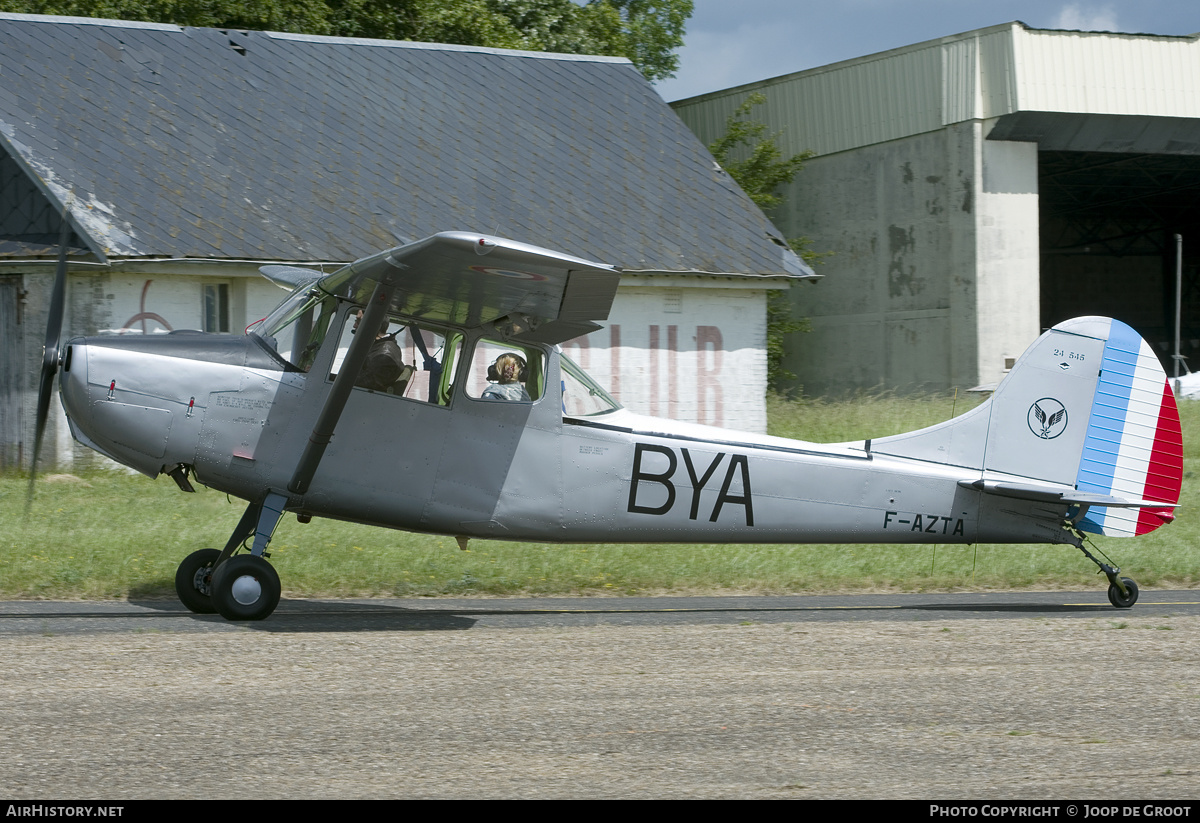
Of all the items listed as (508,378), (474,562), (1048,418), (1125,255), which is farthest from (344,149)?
(1125,255)

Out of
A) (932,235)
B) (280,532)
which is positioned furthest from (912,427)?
(280,532)

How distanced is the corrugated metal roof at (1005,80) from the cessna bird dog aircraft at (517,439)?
60.5 feet

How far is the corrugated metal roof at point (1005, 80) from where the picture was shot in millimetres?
26484

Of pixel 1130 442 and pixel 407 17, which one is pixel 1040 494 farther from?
pixel 407 17

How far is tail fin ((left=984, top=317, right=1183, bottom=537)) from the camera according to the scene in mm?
9625

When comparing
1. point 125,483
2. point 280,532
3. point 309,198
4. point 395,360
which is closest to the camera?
point 395,360

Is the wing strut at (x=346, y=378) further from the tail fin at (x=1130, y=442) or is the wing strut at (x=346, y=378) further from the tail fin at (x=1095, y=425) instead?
the tail fin at (x=1130, y=442)

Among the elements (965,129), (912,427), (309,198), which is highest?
(965,129)

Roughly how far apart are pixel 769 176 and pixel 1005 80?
671 centimetres

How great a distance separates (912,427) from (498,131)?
8952 mm

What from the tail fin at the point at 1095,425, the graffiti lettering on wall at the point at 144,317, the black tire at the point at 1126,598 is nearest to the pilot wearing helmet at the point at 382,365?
the tail fin at the point at 1095,425

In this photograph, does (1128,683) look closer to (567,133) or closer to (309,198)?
(309,198)

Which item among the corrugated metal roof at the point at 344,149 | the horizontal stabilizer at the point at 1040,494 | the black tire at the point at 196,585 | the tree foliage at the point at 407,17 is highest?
the tree foliage at the point at 407,17

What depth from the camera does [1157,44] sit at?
27.7 metres
